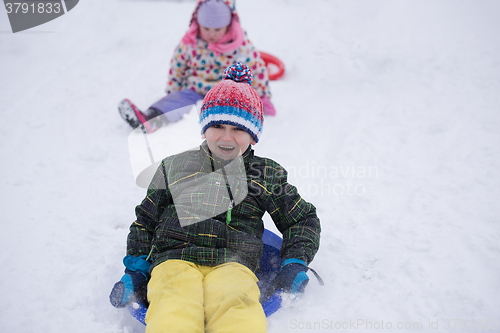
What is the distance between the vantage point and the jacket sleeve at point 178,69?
11.3 ft

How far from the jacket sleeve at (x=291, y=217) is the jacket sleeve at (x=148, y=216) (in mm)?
465

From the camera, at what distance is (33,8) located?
5270 mm

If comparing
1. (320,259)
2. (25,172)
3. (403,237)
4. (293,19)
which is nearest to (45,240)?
(25,172)

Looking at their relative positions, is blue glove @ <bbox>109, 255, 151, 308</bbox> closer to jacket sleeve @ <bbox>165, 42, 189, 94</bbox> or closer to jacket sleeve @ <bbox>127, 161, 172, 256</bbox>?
jacket sleeve @ <bbox>127, 161, 172, 256</bbox>

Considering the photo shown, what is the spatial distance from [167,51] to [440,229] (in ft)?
12.1

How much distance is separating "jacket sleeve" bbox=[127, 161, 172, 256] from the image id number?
455 centimetres

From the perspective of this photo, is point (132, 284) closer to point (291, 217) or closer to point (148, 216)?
point (148, 216)

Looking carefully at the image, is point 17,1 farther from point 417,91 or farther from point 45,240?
point 417,91

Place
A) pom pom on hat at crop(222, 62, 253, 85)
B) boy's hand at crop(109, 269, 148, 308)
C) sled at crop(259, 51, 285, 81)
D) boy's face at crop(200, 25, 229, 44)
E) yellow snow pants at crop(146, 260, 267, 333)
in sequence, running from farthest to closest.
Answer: sled at crop(259, 51, 285, 81) < boy's face at crop(200, 25, 229, 44) < pom pom on hat at crop(222, 62, 253, 85) < boy's hand at crop(109, 269, 148, 308) < yellow snow pants at crop(146, 260, 267, 333)

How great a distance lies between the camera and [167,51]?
4.66 m

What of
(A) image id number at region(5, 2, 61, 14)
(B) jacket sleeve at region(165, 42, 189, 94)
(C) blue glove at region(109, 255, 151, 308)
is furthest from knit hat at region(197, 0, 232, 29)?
(A) image id number at region(5, 2, 61, 14)
